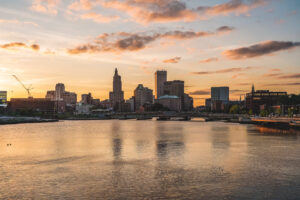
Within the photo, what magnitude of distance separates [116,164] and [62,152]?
57.5 ft

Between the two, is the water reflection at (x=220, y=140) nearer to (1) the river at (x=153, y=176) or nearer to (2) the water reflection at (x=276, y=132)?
(1) the river at (x=153, y=176)

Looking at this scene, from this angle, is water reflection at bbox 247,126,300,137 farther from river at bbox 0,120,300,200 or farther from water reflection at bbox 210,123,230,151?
river at bbox 0,120,300,200

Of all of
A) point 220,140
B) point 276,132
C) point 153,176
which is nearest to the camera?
point 153,176

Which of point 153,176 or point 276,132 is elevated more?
point 153,176

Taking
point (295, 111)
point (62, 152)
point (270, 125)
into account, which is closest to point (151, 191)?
point (62, 152)

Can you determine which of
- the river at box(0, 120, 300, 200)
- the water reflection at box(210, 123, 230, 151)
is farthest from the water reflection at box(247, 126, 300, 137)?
the river at box(0, 120, 300, 200)

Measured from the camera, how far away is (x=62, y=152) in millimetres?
56812

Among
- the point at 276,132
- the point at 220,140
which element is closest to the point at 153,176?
the point at 220,140

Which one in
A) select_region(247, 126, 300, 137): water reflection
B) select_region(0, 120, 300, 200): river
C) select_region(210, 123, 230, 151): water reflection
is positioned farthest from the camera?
select_region(247, 126, 300, 137): water reflection

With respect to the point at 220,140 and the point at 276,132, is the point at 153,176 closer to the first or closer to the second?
the point at 220,140

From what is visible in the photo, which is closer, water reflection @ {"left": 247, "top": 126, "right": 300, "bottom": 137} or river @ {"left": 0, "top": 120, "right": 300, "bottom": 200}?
river @ {"left": 0, "top": 120, "right": 300, "bottom": 200}

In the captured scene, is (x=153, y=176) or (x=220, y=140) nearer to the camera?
(x=153, y=176)

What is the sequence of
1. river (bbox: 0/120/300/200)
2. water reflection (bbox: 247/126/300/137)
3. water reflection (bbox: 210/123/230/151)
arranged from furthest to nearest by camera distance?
1. water reflection (bbox: 247/126/300/137)
2. water reflection (bbox: 210/123/230/151)
3. river (bbox: 0/120/300/200)

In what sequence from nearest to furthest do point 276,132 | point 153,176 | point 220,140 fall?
1. point 153,176
2. point 220,140
3. point 276,132
